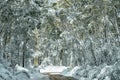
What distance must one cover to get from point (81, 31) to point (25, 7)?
15218mm

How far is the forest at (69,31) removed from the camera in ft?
92.8

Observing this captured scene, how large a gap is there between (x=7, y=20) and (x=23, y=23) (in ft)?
7.47

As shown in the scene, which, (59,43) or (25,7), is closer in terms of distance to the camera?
(25,7)

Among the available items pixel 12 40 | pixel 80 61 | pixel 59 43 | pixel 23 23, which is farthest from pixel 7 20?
pixel 59 43

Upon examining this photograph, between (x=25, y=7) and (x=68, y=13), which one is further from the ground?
(x=25, y=7)

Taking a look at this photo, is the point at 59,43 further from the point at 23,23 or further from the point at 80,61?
the point at 23,23

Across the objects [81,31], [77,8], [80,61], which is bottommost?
[80,61]

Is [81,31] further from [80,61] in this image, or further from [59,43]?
[59,43]

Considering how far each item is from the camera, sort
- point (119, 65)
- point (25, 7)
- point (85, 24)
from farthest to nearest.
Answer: point (85, 24) → point (25, 7) → point (119, 65)

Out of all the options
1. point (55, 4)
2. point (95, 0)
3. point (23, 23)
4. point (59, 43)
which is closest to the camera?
point (23, 23)

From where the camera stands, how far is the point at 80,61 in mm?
53531

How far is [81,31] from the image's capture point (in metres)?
42.6

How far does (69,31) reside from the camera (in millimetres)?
46281

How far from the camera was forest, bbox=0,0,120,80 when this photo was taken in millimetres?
28281
